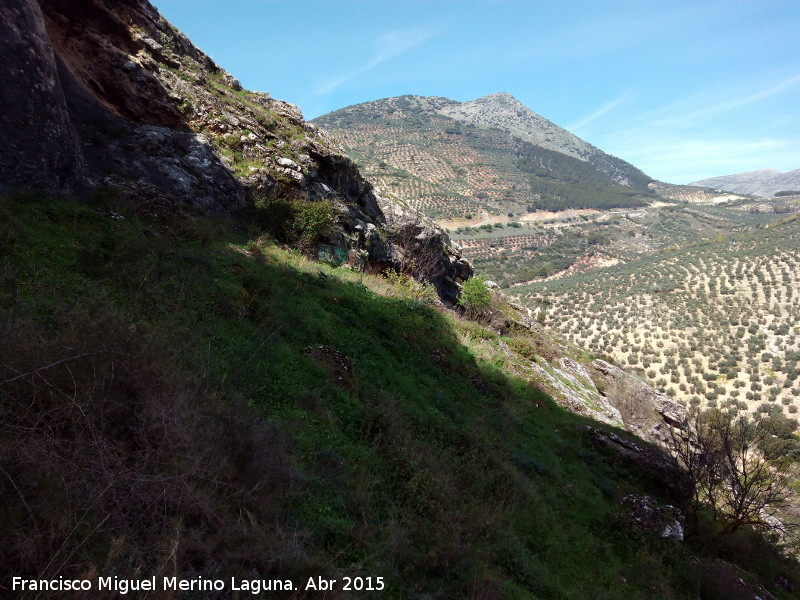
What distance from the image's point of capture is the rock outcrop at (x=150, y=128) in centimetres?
692

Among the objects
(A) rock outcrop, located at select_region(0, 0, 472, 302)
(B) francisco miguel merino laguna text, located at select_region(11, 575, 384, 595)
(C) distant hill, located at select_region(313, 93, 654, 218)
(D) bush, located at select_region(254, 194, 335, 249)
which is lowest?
(B) francisco miguel merino laguna text, located at select_region(11, 575, 384, 595)

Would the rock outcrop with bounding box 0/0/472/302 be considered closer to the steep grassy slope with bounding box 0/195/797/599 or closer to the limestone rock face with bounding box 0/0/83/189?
the limestone rock face with bounding box 0/0/83/189

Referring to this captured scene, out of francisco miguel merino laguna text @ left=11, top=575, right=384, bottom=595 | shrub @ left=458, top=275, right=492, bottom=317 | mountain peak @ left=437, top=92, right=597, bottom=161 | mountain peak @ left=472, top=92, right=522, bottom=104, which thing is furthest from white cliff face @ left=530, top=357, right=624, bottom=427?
mountain peak @ left=472, top=92, right=522, bottom=104

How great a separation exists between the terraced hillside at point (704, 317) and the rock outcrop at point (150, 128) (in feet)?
75.5

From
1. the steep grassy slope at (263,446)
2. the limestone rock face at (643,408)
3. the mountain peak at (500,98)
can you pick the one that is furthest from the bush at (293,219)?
the mountain peak at (500,98)

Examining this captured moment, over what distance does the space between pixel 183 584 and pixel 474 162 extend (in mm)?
118379

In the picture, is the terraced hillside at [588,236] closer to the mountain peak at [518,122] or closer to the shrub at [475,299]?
the shrub at [475,299]

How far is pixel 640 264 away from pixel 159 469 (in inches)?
2530

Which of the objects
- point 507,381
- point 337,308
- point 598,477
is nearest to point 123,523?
point 337,308

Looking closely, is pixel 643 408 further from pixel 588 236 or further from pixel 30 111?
pixel 588 236

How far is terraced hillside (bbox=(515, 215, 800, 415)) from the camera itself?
26.4 m

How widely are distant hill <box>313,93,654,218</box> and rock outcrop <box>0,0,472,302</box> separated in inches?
2471

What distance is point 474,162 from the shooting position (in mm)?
111000

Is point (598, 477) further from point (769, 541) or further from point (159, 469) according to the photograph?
point (159, 469)
